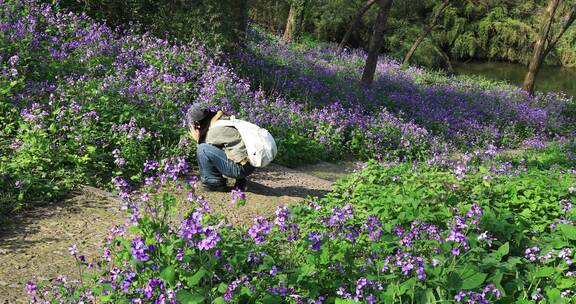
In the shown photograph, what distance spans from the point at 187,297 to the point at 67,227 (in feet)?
6.98

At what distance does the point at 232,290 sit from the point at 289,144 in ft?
15.3

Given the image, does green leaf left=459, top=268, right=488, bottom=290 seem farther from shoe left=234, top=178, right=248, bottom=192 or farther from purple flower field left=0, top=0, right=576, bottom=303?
shoe left=234, top=178, right=248, bottom=192

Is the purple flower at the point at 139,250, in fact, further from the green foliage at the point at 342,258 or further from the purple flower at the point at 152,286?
the purple flower at the point at 152,286

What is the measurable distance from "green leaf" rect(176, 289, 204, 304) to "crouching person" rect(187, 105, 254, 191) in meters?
2.72

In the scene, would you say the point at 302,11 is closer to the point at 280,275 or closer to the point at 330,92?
the point at 330,92

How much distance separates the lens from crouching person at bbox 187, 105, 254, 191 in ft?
16.9

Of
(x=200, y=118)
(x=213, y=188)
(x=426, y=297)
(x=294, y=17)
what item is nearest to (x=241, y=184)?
(x=213, y=188)

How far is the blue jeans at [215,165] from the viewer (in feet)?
17.0

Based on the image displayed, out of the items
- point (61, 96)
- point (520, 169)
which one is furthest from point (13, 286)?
point (520, 169)

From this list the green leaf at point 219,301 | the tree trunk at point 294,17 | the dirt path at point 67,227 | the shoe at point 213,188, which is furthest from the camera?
the tree trunk at point 294,17

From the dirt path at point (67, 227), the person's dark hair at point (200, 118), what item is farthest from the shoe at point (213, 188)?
the person's dark hair at point (200, 118)

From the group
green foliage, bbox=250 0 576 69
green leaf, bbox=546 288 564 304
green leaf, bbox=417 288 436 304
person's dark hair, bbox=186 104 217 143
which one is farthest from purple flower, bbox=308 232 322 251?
green foliage, bbox=250 0 576 69

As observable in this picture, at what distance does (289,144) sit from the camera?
715 centimetres

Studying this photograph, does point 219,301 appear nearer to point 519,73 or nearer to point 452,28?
point 519,73
